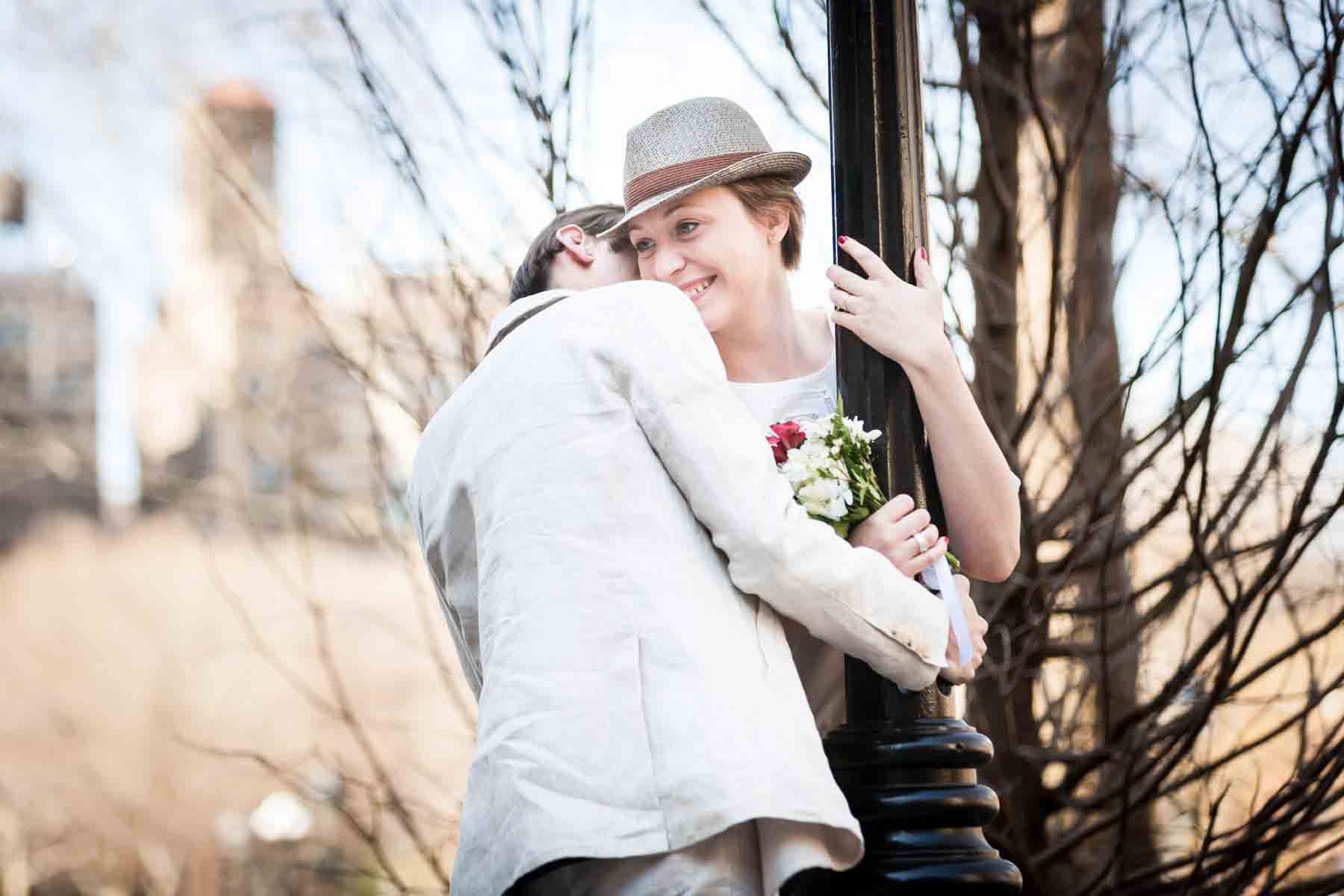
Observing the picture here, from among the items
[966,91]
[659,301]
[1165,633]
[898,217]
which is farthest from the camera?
[1165,633]

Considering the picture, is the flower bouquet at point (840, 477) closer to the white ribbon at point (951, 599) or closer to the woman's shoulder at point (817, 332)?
the white ribbon at point (951, 599)

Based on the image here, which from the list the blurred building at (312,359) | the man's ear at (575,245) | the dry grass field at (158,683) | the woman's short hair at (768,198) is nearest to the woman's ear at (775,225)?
the woman's short hair at (768,198)

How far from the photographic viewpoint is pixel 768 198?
324cm

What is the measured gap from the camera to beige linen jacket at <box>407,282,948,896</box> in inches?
83.7

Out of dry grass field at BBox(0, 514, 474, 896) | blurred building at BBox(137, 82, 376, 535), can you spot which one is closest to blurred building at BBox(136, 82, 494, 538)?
blurred building at BBox(137, 82, 376, 535)

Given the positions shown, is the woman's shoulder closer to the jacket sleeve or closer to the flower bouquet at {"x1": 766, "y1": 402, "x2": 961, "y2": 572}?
the flower bouquet at {"x1": 766, "y1": 402, "x2": 961, "y2": 572}

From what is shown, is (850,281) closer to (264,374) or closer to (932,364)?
(932,364)

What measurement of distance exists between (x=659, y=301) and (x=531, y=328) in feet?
0.73

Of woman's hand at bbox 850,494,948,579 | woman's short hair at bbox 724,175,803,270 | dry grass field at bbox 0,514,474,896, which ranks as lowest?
dry grass field at bbox 0,514,474,896

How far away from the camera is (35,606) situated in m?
25.1

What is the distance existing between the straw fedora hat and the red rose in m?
0.67

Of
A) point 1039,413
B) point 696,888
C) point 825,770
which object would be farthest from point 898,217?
point 1039,413

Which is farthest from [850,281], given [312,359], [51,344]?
[51,344]

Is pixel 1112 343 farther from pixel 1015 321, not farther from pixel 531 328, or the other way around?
pixel 531 328
